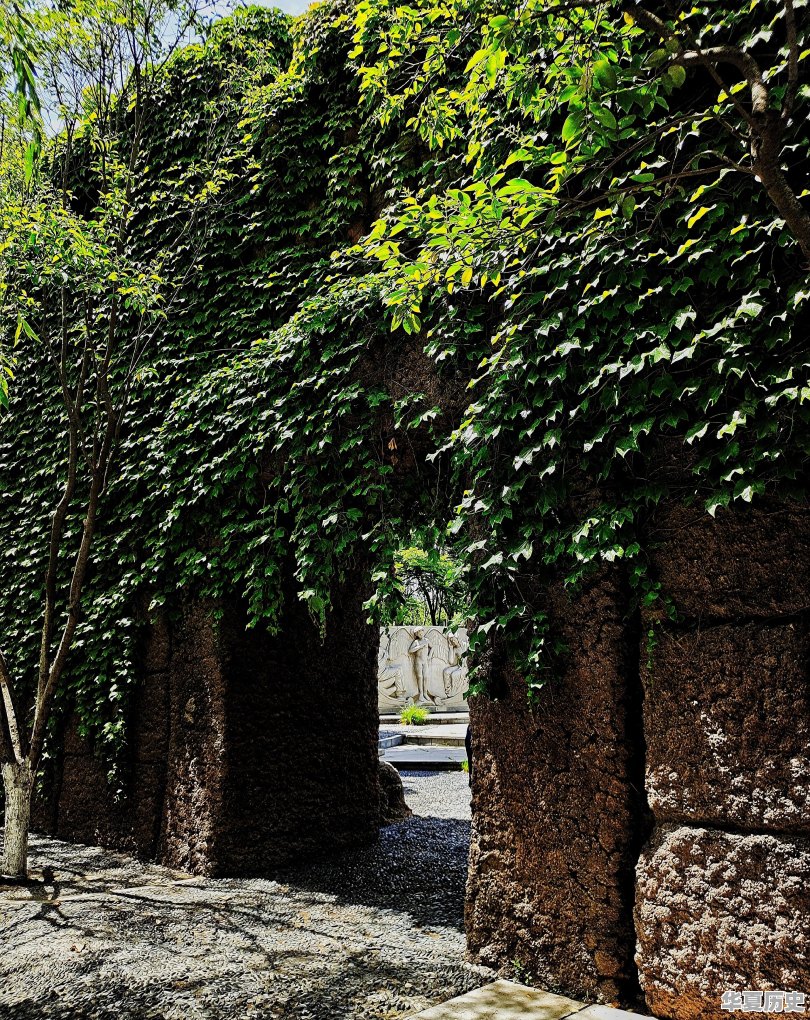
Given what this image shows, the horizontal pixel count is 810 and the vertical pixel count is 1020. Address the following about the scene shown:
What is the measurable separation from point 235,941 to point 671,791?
2.43 m

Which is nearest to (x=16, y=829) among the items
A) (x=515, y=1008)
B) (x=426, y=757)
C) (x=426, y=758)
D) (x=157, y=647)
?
(x=157, y=647)

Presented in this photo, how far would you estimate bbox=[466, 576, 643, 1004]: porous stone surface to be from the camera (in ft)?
10.1

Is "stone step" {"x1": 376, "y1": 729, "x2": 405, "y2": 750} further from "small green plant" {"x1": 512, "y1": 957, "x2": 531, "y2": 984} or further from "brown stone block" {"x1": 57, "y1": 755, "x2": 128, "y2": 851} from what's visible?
"small green plant" {"x1": 512, "y1": 957, "x2": 531, "y2": 984}

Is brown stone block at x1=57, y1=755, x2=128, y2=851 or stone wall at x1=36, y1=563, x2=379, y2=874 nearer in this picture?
stone wall at x1=36, y1=563, x2=379, y2=874

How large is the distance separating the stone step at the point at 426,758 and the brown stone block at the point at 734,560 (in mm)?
8838

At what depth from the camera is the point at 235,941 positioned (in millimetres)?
3877

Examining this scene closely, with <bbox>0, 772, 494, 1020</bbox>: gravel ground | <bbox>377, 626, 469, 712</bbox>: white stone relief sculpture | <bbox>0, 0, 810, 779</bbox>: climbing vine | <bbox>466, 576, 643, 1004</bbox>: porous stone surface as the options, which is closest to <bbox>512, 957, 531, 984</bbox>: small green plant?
<bbox>466, 576, 643, 1004</bbox>: porous stone surface

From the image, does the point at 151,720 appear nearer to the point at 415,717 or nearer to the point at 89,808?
the point at 89,808

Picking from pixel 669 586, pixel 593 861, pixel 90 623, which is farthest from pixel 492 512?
pixel 90 623

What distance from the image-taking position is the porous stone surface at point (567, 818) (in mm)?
3072

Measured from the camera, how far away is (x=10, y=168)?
5.98m

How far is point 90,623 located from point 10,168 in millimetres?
3737

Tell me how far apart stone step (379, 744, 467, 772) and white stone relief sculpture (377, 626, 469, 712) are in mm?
5569

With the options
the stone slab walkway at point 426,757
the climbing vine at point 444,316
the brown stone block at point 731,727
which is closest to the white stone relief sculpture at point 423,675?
the stone slab walkway at point 426,757
